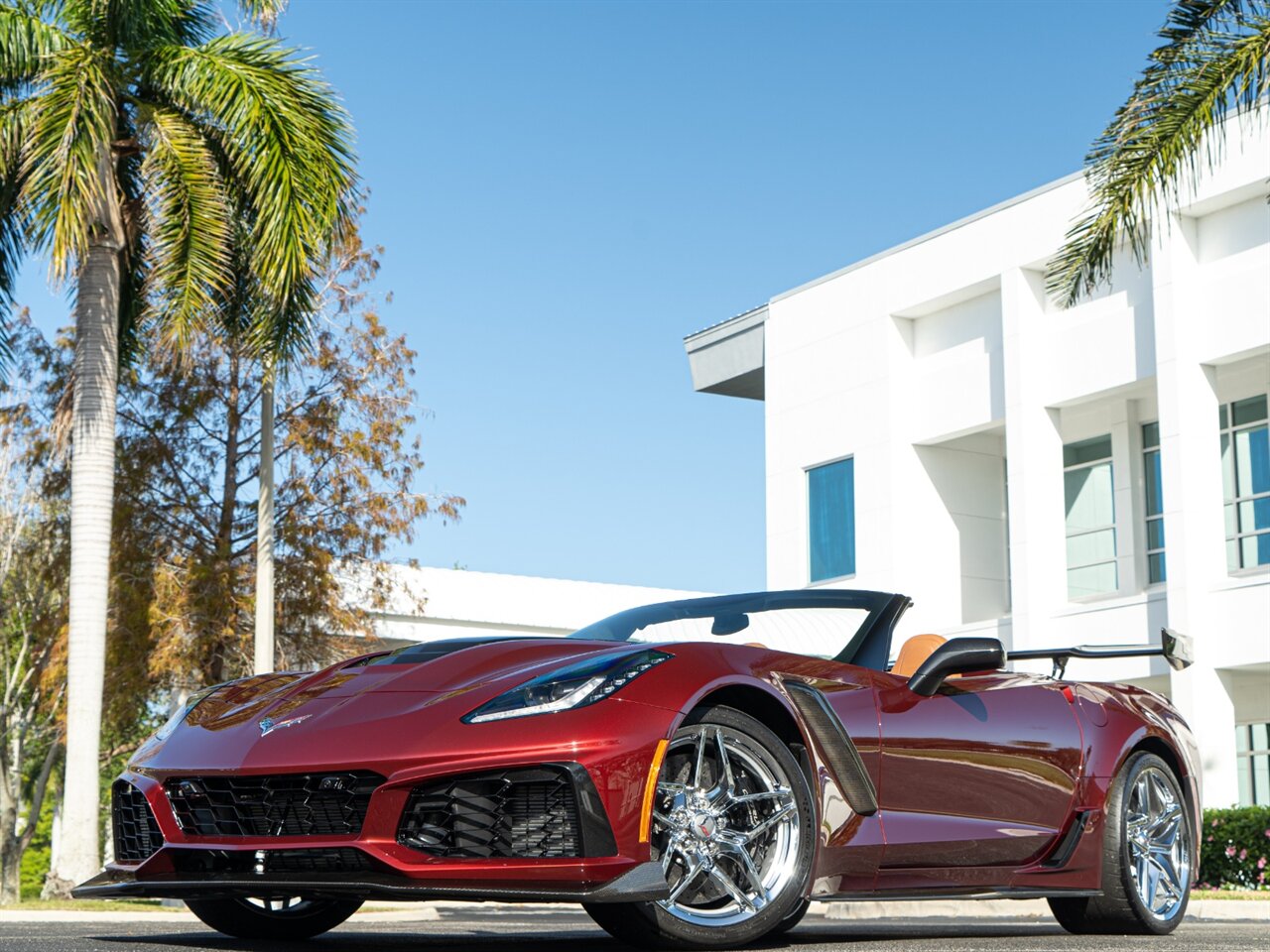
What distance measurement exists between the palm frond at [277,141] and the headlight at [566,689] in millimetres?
11269

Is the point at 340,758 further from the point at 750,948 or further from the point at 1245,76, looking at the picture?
the point at 1245,76

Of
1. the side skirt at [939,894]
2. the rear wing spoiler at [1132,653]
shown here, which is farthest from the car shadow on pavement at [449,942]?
the rear wing spoiler at [1132,653]

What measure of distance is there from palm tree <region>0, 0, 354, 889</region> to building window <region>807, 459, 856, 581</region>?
583 inches

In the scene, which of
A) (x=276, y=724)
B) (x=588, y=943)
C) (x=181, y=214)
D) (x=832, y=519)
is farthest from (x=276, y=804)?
(x=832, y=519)

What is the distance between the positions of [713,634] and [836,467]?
23.7m

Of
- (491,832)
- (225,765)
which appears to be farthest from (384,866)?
(225,765)

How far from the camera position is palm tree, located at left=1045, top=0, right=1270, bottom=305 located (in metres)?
13.1

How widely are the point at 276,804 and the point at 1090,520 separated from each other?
76.8 ft

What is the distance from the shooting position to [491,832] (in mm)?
4414

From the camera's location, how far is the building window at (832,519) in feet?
95.5

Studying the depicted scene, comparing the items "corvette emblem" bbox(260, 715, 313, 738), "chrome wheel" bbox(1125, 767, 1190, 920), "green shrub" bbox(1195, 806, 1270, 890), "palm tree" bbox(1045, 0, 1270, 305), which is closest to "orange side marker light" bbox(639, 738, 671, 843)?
"corvette emblem" bbox(260, 715, 313, 738)

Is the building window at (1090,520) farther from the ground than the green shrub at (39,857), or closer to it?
farther from the ground

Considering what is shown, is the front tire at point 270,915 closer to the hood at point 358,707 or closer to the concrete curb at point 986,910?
the hood at point 358,707

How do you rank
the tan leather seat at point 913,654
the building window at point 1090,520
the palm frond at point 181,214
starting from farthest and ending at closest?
the building window at point 1090,520
the palm frond at point 181,214
the tan leather seat at point 913,654
